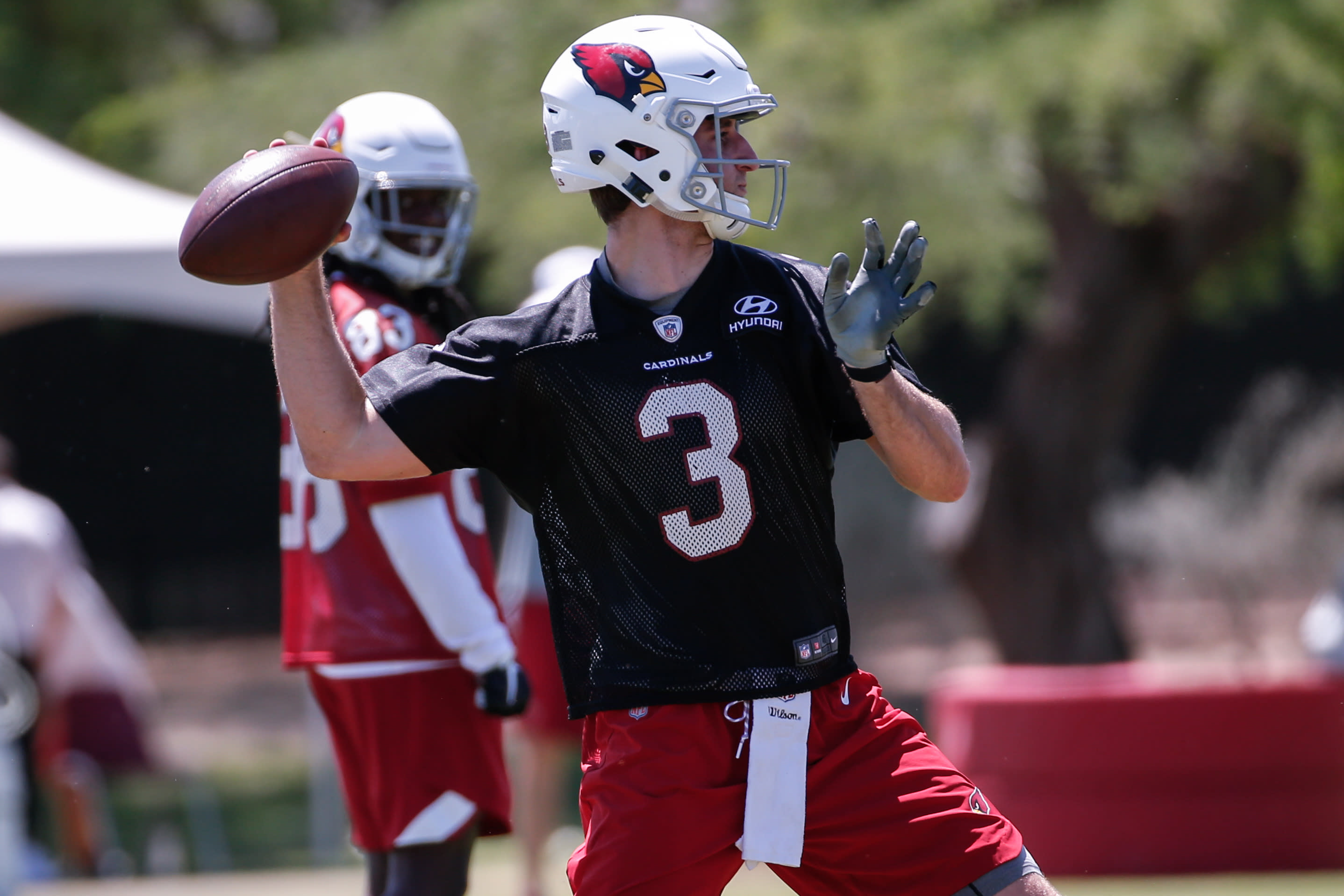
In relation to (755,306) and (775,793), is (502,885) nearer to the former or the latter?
(775,793)

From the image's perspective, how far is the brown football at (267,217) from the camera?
3.02 meters

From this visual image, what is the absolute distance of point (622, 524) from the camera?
10.2 feet

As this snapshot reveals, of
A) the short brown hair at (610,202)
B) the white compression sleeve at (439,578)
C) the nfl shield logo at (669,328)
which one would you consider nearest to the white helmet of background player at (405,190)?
the white compression sleeve at (439,578)

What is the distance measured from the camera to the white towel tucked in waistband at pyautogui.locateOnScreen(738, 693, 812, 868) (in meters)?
2.98

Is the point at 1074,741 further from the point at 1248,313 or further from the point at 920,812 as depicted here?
the point at 1248,313

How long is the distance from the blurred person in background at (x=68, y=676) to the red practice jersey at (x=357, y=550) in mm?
3456

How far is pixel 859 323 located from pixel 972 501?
837cm

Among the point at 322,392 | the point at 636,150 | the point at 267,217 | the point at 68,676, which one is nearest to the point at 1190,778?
the point at 636,150

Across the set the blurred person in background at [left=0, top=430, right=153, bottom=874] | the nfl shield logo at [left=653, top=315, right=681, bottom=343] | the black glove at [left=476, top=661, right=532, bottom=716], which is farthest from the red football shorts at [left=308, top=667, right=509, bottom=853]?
the blurred person in background at [left=0, top=430, right=153, bottom=874]

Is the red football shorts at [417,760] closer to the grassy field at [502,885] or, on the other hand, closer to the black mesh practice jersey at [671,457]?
the black mesh practice jersey at [671,457]

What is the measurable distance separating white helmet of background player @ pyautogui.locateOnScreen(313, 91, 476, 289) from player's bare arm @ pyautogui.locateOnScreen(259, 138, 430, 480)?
4.22 feet

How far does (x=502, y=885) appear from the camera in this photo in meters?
7.31

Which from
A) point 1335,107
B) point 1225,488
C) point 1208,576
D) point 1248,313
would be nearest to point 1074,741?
point 1335,107

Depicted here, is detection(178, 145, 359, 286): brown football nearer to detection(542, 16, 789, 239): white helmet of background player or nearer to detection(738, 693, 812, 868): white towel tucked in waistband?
detection(542, 16, 789, 239): white helmet of background player
